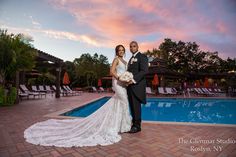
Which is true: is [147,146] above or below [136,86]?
below

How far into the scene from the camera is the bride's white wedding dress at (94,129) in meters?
3.25

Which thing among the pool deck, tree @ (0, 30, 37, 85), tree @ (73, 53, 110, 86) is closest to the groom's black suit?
the pool deck

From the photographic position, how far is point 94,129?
12.5 ft

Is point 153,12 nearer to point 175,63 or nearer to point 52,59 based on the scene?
point 52,59

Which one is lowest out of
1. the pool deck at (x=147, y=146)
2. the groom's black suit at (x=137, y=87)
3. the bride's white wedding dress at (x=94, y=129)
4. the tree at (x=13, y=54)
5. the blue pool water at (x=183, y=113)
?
the blue pool water at (x=183, y=113)

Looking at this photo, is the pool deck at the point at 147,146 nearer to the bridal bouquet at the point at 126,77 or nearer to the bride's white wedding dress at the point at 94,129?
the bride's white wedding dress at the point at 94,129

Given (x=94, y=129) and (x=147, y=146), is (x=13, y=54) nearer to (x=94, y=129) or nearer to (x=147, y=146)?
(x=94, y=129)

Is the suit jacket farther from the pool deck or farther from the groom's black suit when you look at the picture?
the pool deck

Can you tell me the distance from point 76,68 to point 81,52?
9.73 metres

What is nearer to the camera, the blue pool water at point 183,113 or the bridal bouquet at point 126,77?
the bridal bouquet at point 126,77

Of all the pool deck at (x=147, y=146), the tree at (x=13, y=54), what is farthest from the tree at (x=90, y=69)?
the pool deck at (x=147, y=146)

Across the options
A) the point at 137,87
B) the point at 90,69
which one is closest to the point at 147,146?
the point at 137,87

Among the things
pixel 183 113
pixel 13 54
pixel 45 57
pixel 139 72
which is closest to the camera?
pixel 139 72

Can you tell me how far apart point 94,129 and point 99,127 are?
11cm
